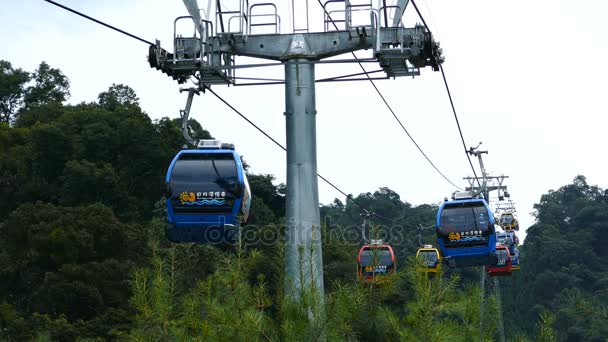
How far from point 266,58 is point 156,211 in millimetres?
35803

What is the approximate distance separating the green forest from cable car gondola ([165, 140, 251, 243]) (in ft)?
2.14

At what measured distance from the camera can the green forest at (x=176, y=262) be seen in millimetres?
5734

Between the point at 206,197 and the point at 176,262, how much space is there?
949 centimetres

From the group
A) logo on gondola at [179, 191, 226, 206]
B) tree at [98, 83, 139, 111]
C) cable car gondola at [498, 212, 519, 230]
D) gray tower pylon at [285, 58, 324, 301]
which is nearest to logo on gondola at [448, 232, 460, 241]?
logo on gondola at [179, 191, 226, 206]

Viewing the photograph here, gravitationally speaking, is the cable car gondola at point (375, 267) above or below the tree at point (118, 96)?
below

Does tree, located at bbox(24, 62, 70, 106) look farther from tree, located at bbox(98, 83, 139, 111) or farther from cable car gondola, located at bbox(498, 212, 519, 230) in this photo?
cable car gondola, located at bbox(498, 212, 519, 230)

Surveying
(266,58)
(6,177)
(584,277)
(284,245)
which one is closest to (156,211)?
(6,177)

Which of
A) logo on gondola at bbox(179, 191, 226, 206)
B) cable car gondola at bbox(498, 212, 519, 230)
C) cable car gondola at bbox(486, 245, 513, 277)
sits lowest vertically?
cable car gondola at bbox(486, 245, 513, 277)

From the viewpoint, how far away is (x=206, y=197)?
15.9 m

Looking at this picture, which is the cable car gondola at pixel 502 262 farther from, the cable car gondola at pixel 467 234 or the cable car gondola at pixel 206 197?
the cable car gondola at pixel 206 197

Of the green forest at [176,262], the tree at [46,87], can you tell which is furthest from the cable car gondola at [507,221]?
the tree at [46,87]

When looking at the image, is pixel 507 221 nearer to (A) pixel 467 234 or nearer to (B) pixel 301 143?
(A) pixel 467 234

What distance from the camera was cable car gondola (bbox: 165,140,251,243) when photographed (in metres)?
15.8

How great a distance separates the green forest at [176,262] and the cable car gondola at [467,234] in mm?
838
